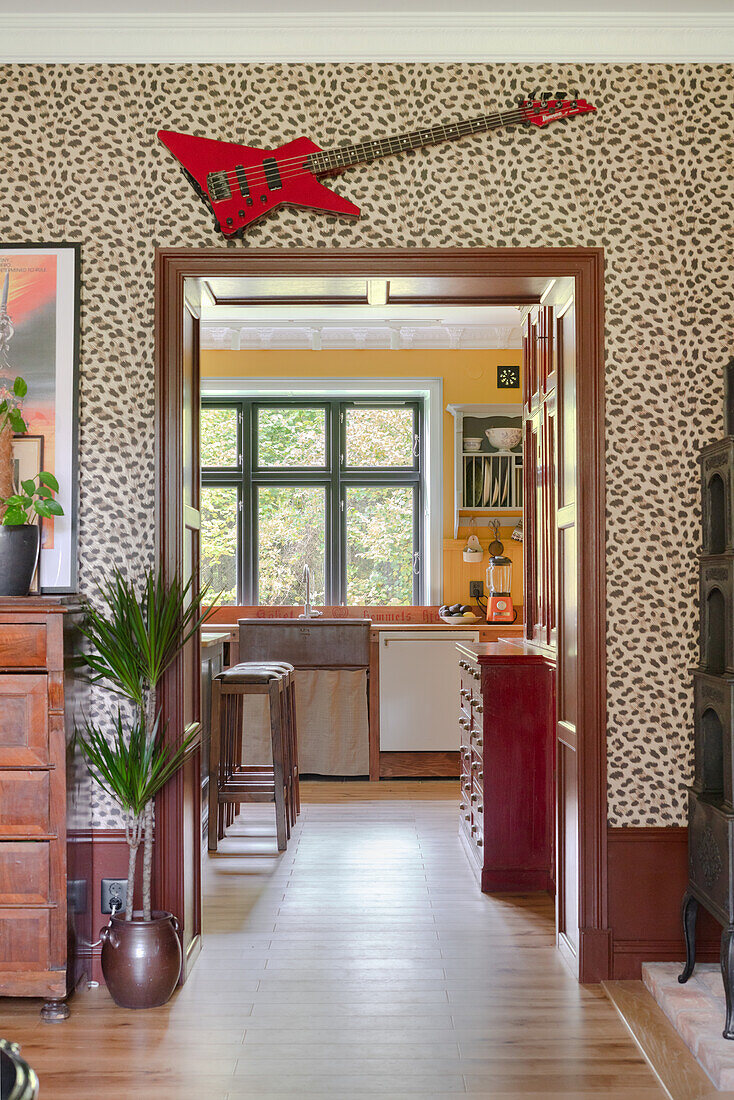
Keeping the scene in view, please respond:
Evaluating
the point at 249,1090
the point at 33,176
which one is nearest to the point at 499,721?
the point at 249,1090

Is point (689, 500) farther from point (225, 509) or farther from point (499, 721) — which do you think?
point (225, 509)

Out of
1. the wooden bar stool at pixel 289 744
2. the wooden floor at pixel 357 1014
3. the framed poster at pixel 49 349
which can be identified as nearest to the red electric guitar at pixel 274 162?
the framed poster at pixel 49 349

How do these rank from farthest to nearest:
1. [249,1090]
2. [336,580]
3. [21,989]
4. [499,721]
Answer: [336,580], [499,721], [21,989], [249,1090]

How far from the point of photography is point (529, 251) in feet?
11.1

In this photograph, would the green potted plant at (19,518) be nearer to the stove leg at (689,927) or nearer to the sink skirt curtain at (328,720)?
the stove leg at (689,927)

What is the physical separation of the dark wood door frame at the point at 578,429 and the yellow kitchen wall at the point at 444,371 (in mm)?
3886

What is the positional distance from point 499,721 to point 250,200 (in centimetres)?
239

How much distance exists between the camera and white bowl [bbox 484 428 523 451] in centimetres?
705

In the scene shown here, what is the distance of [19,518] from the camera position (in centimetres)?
313

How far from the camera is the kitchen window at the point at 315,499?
744cm

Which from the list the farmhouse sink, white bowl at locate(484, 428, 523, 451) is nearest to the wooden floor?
the farmhouse sink

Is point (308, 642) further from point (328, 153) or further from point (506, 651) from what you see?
point (328, 153)

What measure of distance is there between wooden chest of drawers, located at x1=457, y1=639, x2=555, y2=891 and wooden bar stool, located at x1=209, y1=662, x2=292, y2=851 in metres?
1.22

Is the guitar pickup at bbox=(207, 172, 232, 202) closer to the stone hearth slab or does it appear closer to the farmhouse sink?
the stone hearth slab
